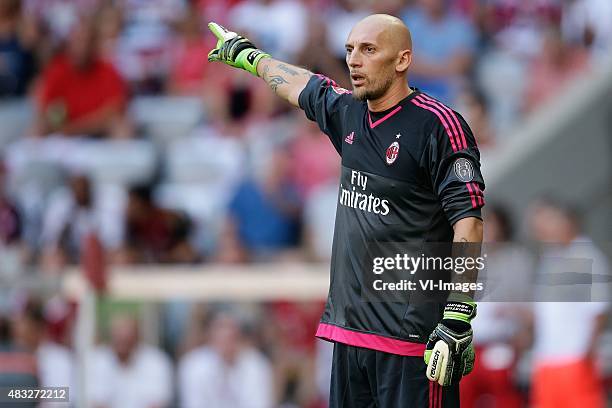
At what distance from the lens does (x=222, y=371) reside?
9.44 metres

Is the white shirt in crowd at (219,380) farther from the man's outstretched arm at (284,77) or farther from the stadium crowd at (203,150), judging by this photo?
the man's outstretched arm at (284,77)

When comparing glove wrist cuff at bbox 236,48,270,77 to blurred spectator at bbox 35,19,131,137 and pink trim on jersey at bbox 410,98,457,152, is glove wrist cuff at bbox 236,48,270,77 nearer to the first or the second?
pink trim on jersey at bbox 410,98,457,152

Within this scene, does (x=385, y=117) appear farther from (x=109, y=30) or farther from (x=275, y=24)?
(x=109, y=30)

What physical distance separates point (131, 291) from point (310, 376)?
1416 mm

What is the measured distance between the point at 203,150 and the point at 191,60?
1162mm

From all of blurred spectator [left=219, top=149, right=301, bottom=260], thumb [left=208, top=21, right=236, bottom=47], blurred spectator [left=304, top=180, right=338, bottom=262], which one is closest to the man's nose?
thumb [left=208, top=21, right=236, bottom=47]

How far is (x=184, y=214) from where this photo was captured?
11031mm

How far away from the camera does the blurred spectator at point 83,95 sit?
12445 mm

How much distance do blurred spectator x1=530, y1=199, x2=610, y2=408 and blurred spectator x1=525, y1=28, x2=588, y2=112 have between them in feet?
10.7

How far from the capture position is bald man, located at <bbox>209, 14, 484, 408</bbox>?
5.01 m

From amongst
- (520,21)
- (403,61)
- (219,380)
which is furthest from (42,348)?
(520,21)

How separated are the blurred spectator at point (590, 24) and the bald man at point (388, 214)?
7.50m

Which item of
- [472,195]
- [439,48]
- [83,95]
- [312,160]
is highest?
[439,48]

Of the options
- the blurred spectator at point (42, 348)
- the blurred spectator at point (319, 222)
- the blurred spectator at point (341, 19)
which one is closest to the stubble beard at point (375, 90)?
the blurred spectator at point (42, 348)
